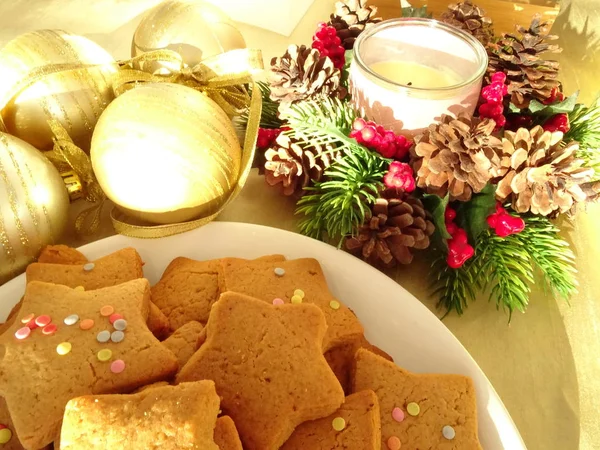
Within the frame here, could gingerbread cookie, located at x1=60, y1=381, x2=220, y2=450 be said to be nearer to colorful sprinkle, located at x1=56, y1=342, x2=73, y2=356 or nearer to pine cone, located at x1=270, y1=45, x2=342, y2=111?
colorful sprinkle, located at x1=56, y1=342, x2=73, y2=356

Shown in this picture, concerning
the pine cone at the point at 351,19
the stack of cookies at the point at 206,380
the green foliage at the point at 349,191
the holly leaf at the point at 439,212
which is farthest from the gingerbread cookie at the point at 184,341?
the pine cone at the point at 351,19

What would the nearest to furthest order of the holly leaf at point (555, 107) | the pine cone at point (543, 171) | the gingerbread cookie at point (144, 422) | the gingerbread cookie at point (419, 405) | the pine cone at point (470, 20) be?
the gingerbread cookie at point (144, 422)
the gingerbread cookie at point (419, 405)
the pine cone at point (543, 171)
the holly leaf at point (555, 107)
the pine cone at point (470, 20)

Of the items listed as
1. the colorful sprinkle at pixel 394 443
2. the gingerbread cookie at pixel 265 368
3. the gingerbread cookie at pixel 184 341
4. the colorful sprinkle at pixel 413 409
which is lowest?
the colorful sprinkle at pixel 394 443

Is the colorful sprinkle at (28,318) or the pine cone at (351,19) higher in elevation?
the pine cone at (351,19)

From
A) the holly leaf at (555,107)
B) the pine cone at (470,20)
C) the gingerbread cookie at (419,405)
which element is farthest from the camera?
the pine cone at (470,20)

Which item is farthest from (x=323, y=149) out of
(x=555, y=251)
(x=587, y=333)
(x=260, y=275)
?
(x=587, y=333)

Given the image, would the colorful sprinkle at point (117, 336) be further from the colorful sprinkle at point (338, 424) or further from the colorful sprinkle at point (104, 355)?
the colorful sprinkle at point (338, 424)

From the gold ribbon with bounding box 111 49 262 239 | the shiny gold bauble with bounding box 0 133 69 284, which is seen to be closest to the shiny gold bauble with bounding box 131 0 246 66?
the gold ribbon with bounding box 111 49 262 239

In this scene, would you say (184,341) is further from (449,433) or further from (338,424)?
(449,433)

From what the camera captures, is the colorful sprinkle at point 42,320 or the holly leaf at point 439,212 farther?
the holly leaf at point 439,212
